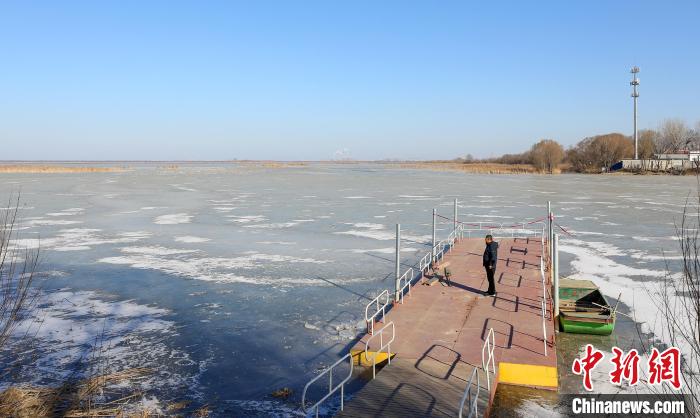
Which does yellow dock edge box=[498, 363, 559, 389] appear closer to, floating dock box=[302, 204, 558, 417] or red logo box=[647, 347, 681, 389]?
floating dock box=[302, 204, 558, 417]

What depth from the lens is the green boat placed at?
10969mm

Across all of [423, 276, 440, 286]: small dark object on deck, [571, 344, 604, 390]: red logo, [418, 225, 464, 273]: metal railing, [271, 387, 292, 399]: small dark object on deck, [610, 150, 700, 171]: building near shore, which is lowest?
[271, 387, 292, 399]: small dark object on deck

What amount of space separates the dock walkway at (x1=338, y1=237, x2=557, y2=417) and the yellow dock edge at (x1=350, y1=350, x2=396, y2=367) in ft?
0.06

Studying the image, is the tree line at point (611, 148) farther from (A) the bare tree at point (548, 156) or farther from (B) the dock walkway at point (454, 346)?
(B) the dock walkway at point (454, 346)

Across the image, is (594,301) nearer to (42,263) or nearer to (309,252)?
(309,252)

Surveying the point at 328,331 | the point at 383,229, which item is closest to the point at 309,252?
the point at 383,229

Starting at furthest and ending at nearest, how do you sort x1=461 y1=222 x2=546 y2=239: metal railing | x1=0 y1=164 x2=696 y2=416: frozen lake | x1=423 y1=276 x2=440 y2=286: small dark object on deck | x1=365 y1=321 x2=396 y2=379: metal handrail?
x1=461 y1=222 x2=546 y2=239: metal railing → x1=423 y1=276 x2=440 y2=286: small dark object on deck → x1=0 y1=164 x2=696 y2=416: frozen lake → x1=365 y1=321 x2=396 y2=379: metal handrail

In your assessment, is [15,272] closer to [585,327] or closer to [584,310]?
[585,327]

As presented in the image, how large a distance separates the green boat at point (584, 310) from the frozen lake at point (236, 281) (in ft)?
1.33

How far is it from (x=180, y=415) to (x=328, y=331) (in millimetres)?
4096

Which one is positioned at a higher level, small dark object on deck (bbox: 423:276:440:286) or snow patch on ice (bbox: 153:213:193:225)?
snow patch on ice (bbox: 153:213:193:225)

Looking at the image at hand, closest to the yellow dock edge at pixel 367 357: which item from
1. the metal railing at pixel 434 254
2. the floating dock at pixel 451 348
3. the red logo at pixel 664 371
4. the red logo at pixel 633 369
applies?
the floating dock at pixel 451 348

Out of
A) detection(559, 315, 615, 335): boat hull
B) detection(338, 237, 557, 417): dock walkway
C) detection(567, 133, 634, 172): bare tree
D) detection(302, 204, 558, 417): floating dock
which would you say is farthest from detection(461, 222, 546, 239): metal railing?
detection(567, 133, 634, 172): bare tree

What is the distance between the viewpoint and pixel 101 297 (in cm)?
1329
